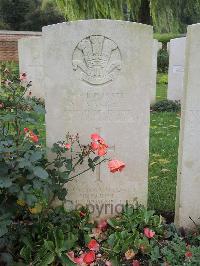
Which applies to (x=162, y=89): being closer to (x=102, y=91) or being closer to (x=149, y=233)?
(x=102, y=91)

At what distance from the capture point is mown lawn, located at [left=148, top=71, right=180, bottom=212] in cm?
358

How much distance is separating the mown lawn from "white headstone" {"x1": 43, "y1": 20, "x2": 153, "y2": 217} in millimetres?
535

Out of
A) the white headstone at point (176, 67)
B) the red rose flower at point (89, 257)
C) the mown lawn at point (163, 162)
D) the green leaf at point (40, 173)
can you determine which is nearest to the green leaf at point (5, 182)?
the green leaf at point (40, 173)

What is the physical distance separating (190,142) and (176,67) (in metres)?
5.83

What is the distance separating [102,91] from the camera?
2.89m

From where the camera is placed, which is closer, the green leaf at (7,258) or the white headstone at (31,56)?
the green leaf at (7,258)

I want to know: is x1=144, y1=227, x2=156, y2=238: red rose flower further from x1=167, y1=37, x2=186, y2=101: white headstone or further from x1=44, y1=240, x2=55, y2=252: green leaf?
x1=167, y1=37, x2=186, y2=101: white headstone

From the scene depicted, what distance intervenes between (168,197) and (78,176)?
103 cm

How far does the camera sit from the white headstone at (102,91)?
2.79 metres

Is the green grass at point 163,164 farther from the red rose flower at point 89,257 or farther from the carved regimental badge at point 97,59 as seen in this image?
the carved regimental badge at point 97,59

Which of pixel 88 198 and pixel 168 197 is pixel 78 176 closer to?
pixel 88 198

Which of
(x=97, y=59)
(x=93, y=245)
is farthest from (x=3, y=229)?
(x=97, y=59)

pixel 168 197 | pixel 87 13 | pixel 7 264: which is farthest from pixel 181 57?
pixel 7 264

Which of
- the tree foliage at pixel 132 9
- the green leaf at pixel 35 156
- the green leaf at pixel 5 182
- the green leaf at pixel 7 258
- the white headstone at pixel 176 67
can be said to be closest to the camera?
the green leaf at pixel 5 182
